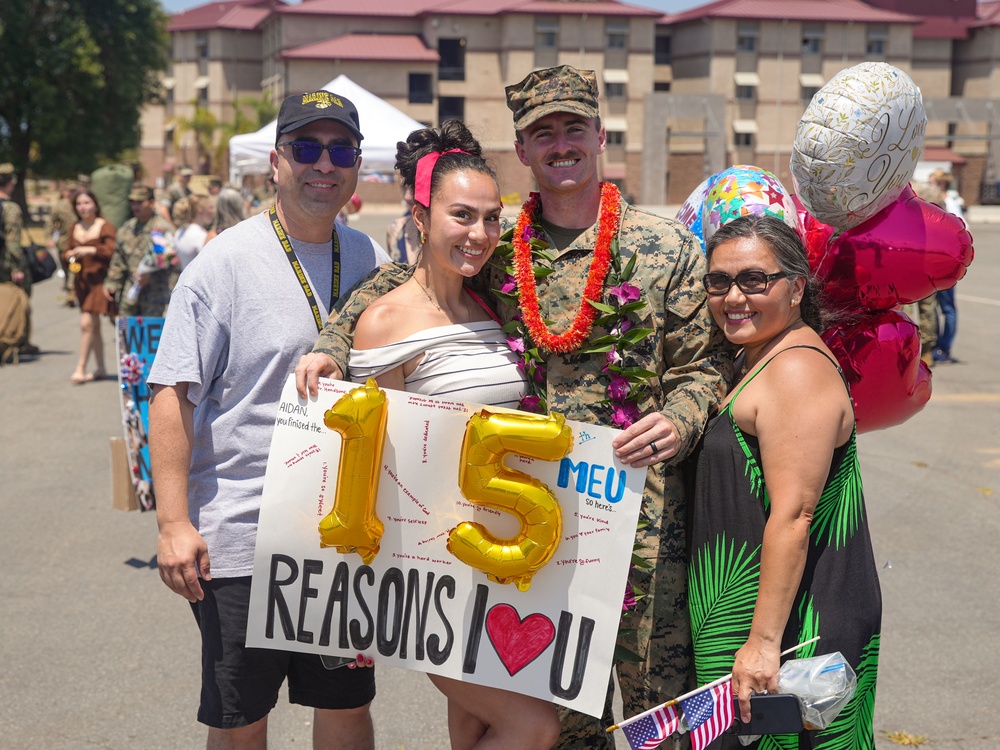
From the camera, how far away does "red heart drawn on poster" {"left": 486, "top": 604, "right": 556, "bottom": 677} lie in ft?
9.02

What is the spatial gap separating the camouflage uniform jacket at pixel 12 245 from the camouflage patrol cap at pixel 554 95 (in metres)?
11.4

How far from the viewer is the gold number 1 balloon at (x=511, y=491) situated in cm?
260

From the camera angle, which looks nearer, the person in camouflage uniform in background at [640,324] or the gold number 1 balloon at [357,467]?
the gold number 1 balloon at [357,467]

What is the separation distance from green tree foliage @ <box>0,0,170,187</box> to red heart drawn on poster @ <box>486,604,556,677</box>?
46.1 metres

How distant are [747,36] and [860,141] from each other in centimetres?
6840

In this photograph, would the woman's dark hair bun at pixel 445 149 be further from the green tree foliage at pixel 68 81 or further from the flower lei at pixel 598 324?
the green tree foliage at pixel 68 81

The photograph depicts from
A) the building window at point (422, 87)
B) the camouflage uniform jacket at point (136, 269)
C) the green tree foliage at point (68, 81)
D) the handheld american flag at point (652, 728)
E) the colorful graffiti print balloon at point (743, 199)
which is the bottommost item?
the handheld american flag at point (652, 728)

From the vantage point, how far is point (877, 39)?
221 feet

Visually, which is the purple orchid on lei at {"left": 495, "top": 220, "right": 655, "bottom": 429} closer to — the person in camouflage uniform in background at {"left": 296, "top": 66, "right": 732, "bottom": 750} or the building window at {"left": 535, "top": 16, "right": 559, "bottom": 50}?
the person in camouflage uniform in background at {"left": 296, "top": 66, "right": 732, "bottom": 750}

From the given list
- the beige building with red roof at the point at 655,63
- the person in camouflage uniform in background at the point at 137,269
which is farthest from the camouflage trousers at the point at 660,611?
the beige building with red roof at the point at 655,63

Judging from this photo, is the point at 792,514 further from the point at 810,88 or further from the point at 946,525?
the point at 810,88

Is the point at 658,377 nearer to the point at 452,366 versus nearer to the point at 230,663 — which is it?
→ the point at 452,366

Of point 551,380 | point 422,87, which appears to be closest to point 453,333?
point 551,380

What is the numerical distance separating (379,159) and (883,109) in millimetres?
9525
